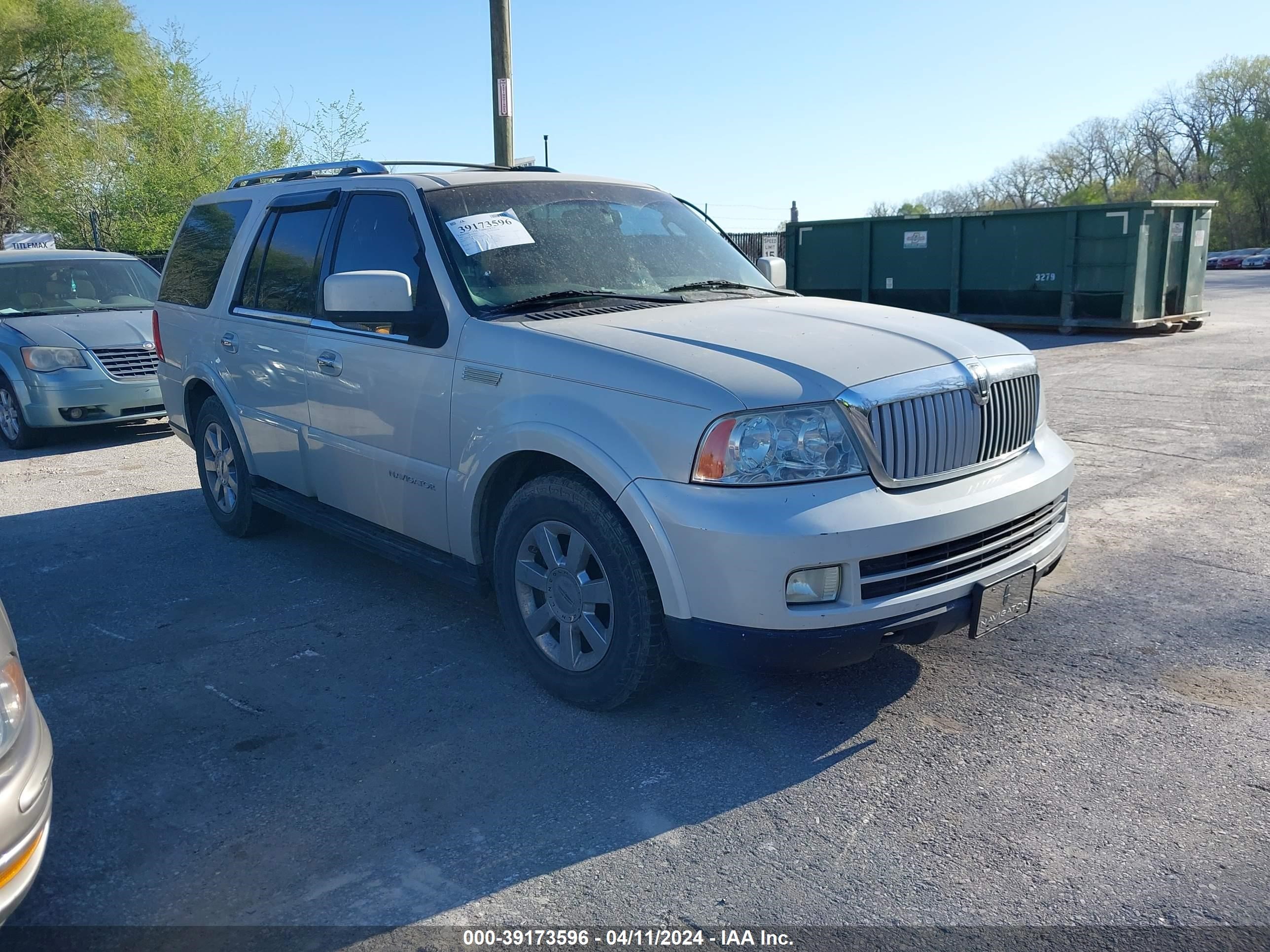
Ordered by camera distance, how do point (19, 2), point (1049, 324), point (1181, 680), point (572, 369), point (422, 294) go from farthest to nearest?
point (19, 2)
point (1049, 324)
point (422, 294)
point (1181, 680)
point (572, 369)

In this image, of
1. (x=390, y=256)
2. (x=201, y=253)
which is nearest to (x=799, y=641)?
(x=390, y=256)

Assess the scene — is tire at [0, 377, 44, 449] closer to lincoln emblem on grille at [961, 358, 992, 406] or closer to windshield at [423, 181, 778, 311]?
windshield at [423, 181, 778, 311]

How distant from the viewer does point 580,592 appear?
375 centimetres

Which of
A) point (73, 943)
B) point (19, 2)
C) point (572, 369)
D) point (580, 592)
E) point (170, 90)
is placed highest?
point (19, 2)

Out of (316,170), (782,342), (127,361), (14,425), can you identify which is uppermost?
(316,170)

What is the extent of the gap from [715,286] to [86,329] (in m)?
7.36

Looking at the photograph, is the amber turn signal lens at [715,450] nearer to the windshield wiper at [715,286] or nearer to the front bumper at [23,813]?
the windshield wiper at [715,286]

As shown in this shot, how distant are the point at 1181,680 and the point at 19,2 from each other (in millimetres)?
34167

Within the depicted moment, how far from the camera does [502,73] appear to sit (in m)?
11.6

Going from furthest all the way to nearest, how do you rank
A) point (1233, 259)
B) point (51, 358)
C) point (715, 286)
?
1. point (1233, 259)
2. point (51, 358)
3. point (715, 286)

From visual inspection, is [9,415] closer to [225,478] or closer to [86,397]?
[86,397]

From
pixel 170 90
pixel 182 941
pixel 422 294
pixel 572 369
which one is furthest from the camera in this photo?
pixel 170 90

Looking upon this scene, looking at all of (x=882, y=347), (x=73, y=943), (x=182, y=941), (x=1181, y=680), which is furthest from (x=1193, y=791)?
(x=73, y=943)

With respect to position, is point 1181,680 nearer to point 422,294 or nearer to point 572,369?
point 572,369
